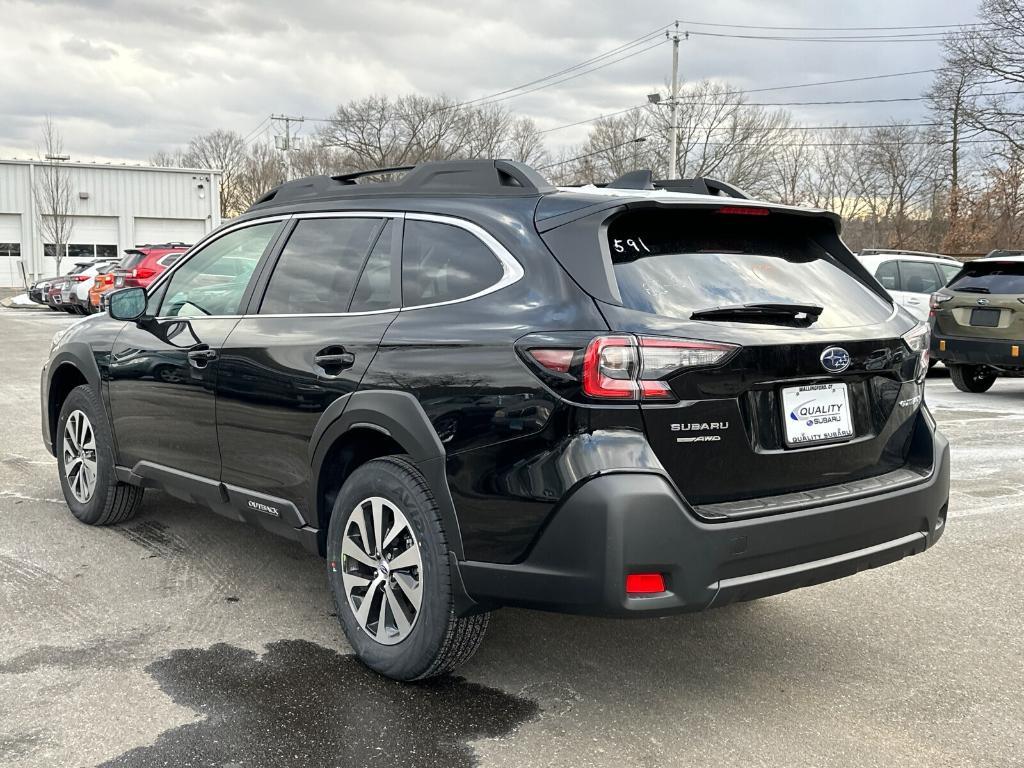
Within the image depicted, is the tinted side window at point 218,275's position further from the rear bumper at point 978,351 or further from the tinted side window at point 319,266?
the rear bumper at point 978,351

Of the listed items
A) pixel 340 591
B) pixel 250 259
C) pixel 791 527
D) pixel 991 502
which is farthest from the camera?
pixel 991 502

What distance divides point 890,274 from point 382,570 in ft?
41.0

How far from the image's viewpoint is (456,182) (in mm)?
3701

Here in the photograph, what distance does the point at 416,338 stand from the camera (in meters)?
3.41

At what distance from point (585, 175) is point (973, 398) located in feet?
177

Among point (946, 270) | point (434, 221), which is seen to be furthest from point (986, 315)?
point (434, 221)

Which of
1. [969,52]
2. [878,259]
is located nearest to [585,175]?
[969,52]

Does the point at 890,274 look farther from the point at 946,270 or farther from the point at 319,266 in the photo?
the point at 319,266

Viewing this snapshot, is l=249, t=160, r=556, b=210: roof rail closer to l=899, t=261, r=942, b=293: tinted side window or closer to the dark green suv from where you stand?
the dark green suv

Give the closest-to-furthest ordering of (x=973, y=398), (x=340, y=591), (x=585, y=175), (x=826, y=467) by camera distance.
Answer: (x=826, y=467), (x=340, y=591), (x=973, y=398), (x=585, y=175)

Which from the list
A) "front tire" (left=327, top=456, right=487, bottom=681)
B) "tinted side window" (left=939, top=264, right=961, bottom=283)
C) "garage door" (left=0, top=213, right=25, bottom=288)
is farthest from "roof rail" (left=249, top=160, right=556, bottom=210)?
"garage door" (left=0, top=213, right=25, bottom=288)

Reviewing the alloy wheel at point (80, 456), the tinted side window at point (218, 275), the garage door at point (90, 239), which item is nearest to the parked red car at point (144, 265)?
the alloy wheel at point (80, 456)

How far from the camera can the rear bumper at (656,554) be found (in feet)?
9.39

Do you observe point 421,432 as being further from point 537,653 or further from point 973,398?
point 973,398
